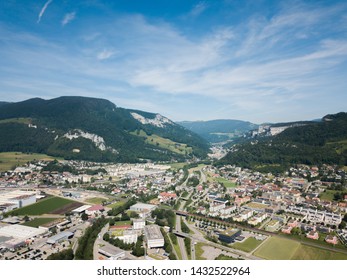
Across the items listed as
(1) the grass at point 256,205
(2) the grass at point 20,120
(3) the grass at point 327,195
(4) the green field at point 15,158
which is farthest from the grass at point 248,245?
(2) the grass at point 20,120

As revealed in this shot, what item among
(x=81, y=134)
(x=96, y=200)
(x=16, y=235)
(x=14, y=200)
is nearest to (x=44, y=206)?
(x=14, y=200)

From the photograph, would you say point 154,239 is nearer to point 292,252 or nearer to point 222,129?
point 292,252

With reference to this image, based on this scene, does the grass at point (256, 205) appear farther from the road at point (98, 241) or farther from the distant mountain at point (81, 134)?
the distant mountain at point (81, 134)

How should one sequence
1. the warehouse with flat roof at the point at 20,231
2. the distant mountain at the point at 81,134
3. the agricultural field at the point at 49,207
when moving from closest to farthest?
1. the warehouse with flat roof at the point at 20,231
2. the agricultural field at the point at 49,207
3. the distant mountain at the point at 81,134

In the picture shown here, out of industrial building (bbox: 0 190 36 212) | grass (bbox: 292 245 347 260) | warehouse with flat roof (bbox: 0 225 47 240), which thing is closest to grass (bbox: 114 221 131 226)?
warehouse with flat roof (bbox: 0 225 47 240)

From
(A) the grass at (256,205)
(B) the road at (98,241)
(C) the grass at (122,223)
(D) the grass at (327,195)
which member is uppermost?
(D) the grass at (327,195)

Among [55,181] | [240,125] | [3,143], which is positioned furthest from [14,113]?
[240,125]

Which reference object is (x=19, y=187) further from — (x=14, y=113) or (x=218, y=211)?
(x=14, y=113)
